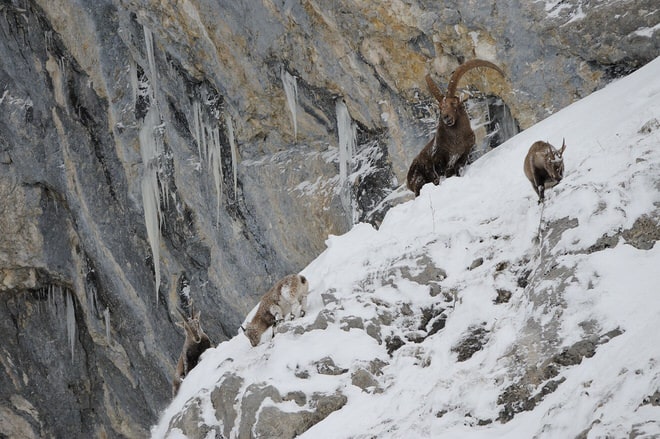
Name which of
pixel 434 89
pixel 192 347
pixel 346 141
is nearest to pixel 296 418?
pixel 192 347

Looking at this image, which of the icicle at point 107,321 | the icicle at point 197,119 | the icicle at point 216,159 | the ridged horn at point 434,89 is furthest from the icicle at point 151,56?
the ridged horn at point 434,89

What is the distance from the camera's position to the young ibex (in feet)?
20.0

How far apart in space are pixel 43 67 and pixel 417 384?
11600 mm

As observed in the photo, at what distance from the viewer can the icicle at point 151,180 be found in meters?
13.4

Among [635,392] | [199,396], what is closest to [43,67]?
[199,396]

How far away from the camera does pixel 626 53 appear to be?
7961mm

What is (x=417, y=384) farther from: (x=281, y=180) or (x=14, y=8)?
(x=14, y=8)

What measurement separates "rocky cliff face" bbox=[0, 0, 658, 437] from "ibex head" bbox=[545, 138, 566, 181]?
3.35 metres

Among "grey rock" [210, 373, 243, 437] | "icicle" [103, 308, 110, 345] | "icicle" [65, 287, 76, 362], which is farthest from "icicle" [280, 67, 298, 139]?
"icicle" [65, 287, 76, 362]

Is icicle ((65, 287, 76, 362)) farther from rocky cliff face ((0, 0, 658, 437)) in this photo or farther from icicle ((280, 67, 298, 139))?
icicle ((280, 67, 298, 139))

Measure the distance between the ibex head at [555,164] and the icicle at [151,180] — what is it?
30.8 feet

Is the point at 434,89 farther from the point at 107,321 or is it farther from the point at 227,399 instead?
the point at 107,321

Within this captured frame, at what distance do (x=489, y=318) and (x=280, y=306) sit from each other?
1986 millimetres

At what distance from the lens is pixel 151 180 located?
1361cm
